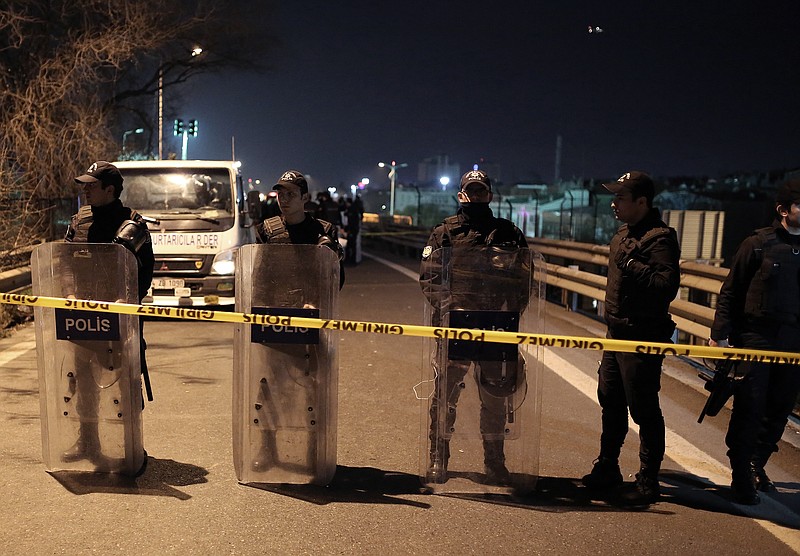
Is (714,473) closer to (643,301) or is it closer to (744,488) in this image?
(744,488)

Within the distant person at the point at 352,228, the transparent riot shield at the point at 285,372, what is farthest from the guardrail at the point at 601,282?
the distant person at the point at 352,228

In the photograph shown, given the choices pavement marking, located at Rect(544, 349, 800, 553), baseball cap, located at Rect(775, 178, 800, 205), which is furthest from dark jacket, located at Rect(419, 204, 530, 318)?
pavement marking, located at Rect(544, 349, 800, 553)

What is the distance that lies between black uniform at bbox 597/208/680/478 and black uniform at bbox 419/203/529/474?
0.58 meters

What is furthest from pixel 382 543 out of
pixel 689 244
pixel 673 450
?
pixel 689 244

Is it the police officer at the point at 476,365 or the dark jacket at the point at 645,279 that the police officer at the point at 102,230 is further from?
the dark jacket at the point at 645,279

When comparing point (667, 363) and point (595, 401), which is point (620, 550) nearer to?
point (595, 401)

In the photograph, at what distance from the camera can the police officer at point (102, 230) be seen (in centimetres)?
470

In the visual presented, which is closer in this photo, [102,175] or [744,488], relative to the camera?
[744,488]

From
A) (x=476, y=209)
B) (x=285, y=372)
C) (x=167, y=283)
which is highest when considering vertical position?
(x=476, y=209)

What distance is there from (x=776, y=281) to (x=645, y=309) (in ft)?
2.50

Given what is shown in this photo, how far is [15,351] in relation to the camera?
8250 millimetres

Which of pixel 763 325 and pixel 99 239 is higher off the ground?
pixel 99 239

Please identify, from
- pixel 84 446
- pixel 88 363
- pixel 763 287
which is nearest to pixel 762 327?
pixel 763 287

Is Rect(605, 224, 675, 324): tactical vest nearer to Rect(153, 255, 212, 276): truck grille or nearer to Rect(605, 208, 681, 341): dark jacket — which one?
Rect(605, 208, 681, 341): dark jacket
